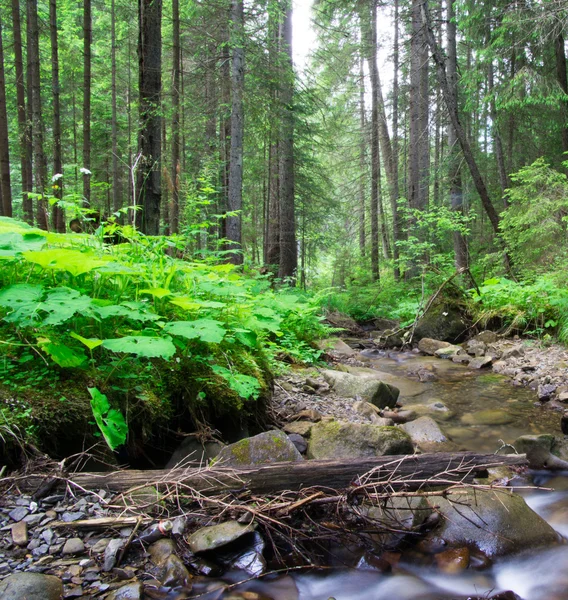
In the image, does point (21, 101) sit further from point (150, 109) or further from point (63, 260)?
point (63, 260)

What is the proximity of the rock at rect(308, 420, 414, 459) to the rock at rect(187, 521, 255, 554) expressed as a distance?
1214 mm

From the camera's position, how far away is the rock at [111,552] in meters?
2.05

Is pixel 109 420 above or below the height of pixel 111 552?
above

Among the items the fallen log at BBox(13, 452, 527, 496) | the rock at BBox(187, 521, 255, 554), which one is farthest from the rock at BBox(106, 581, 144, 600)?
the fallen log at BBox(13, 452, 527, 496)

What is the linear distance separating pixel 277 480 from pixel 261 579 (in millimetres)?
518

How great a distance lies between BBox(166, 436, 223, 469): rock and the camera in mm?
3047

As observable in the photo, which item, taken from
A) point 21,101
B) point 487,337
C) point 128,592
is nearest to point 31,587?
point 128,592

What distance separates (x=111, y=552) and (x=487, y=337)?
31.4ft

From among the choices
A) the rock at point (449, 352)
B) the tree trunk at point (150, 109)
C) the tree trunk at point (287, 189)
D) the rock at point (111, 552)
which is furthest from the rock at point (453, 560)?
the tree trunk at point (287, 189)

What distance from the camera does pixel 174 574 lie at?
2178 mm

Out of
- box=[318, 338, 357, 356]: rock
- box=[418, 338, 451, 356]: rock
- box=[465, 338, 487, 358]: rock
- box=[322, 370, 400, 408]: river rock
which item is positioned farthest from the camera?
box=[418, 338, 451, 356]: rock

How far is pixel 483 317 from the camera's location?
10.5 meters

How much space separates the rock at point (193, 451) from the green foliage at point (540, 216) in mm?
9866

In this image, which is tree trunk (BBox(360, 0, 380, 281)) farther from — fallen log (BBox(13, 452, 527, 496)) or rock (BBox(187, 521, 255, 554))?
rock (BBox(187, 521, 255, 554))
